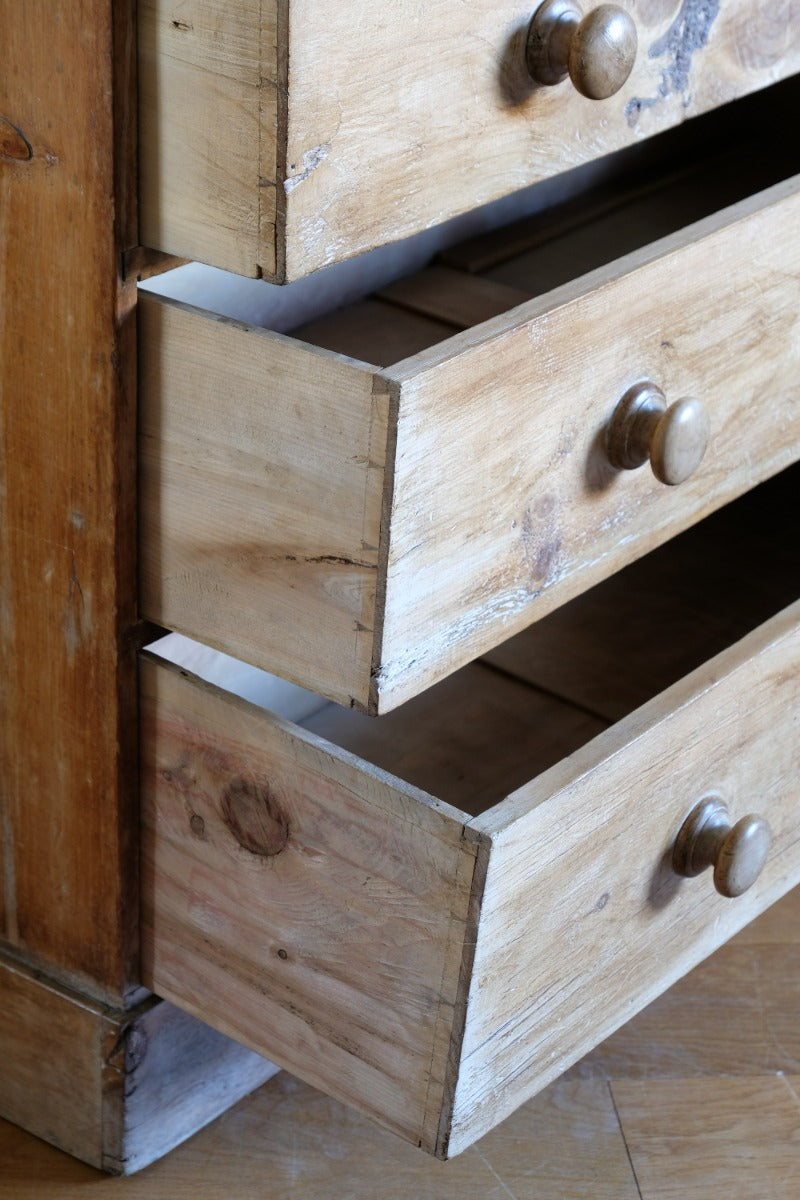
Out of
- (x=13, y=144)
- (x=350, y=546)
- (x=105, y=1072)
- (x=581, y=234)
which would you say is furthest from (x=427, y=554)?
(x=581, y=234)

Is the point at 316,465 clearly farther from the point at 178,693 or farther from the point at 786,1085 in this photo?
the point at 786,1085

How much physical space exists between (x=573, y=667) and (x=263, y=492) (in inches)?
19.3

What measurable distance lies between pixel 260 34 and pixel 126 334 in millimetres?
156

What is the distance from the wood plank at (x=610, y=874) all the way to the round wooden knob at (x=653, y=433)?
0.39 ft

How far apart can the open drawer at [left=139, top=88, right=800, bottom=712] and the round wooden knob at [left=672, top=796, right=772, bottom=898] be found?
0.14 m

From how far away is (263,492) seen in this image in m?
0.67

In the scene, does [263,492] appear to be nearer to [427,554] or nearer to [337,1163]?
[427,554]

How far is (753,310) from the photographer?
813mm

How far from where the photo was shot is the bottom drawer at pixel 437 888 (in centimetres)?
71

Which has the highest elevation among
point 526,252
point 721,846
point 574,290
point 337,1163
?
point 574,290

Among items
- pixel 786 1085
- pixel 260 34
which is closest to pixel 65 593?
pixel 260 34

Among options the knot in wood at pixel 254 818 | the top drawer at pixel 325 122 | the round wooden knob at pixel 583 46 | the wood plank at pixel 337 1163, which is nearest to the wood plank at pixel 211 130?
the top drawer at pixel 325 122

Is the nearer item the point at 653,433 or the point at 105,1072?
the point at 653,433

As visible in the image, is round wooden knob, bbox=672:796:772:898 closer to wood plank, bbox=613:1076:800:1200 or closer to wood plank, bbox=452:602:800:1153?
wood plank, bbox=452:602:800:1153
